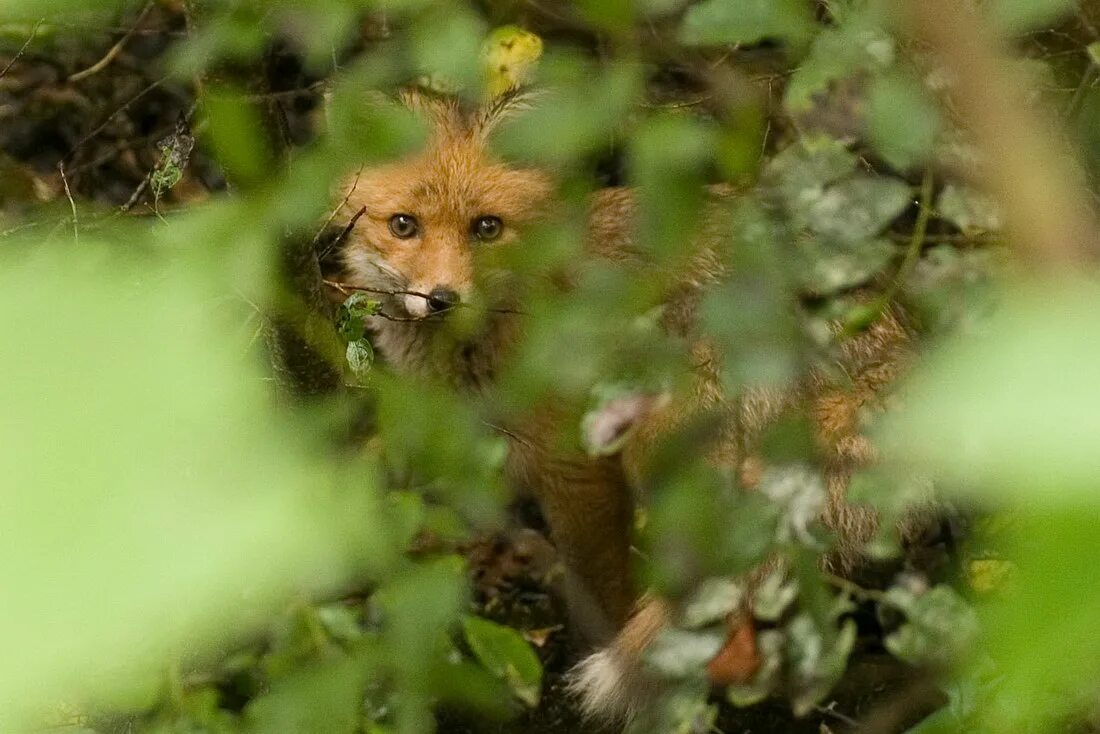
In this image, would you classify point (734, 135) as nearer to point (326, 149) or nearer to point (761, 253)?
point (761, 253)

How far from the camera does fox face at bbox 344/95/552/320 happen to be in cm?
219

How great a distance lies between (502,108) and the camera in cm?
219

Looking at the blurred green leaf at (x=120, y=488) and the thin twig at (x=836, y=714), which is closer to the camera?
the blurred green leaf at (x=120, y=488)

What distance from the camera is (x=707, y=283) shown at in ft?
5.79

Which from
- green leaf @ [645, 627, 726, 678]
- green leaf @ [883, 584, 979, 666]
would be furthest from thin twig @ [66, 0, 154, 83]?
green leaf @ [883, 584, 979, 666]

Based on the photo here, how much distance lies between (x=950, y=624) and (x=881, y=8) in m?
0.71

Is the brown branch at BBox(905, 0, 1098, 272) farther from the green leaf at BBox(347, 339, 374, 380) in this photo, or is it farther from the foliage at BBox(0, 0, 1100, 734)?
the green leaf at BBox(347, 339, 374, 380)

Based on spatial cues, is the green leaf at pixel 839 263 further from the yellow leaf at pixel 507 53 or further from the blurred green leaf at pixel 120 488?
the blurred green leaf at pixel 120 488

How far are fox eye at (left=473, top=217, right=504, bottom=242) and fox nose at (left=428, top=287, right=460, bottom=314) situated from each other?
0.24 metres

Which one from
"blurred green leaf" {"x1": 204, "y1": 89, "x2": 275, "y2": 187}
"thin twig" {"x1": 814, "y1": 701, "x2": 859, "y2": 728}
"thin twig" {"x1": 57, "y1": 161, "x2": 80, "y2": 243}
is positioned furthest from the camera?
"thin twig" {"x1": 814, "y1": 701, "x2": 859, "y2": 728}

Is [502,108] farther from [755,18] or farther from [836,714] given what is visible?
[836,714]

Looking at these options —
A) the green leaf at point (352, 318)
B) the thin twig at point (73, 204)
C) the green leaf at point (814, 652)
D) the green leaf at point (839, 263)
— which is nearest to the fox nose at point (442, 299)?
the green leaf at point (352, 318)

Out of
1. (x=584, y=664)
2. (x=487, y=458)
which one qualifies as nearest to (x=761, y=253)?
(x=487, y=458)

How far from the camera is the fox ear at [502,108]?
2041 millimetres
